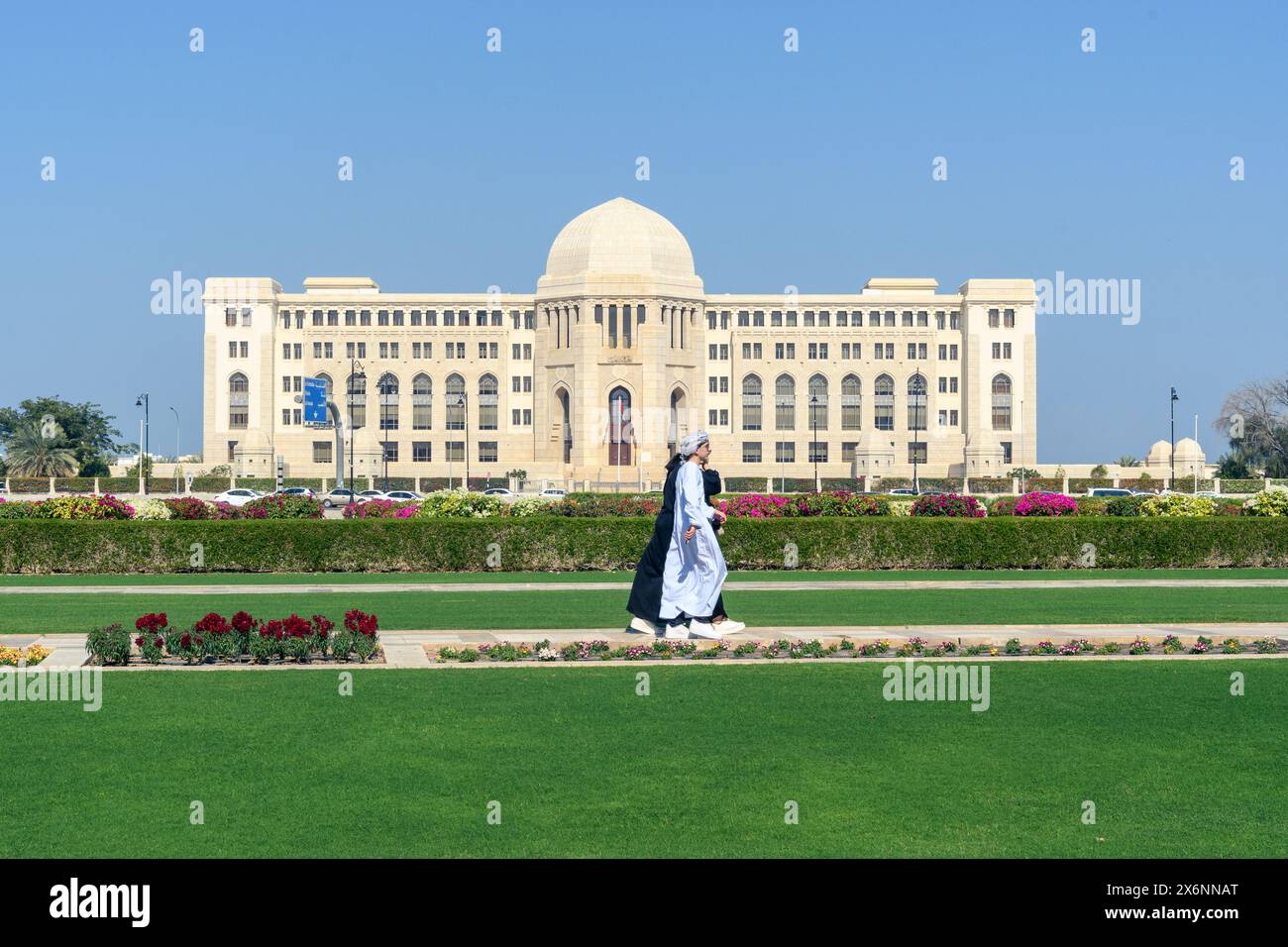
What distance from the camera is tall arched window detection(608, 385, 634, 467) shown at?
10544cm

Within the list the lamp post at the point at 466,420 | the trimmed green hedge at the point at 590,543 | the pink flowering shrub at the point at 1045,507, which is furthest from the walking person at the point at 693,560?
the lamp post at the point at 466,420

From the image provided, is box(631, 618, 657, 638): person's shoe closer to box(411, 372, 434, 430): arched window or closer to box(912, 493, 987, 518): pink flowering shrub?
box(912, 493, 987, 518): pink flowering shrub

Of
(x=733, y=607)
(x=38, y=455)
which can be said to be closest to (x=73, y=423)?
(x=38, y=455)

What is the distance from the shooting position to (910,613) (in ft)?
70.8

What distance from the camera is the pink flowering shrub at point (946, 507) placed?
36.9 m

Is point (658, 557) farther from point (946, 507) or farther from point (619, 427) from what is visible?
point (619, 427)

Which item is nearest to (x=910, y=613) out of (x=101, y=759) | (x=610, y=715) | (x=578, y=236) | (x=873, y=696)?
(x=873, y=696)

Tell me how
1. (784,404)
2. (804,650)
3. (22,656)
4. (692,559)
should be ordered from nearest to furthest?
(22,656), (804,650), (692,559), (784,404)

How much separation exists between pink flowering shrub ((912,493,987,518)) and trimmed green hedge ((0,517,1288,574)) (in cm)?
247

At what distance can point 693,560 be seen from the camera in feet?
57.3

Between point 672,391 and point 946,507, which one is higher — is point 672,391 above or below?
above

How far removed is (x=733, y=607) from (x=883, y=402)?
309 ft

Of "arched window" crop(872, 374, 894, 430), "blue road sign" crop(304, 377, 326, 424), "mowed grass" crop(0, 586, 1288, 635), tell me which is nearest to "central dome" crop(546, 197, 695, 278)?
"arched window" crop(872, 374, 894, 430)
